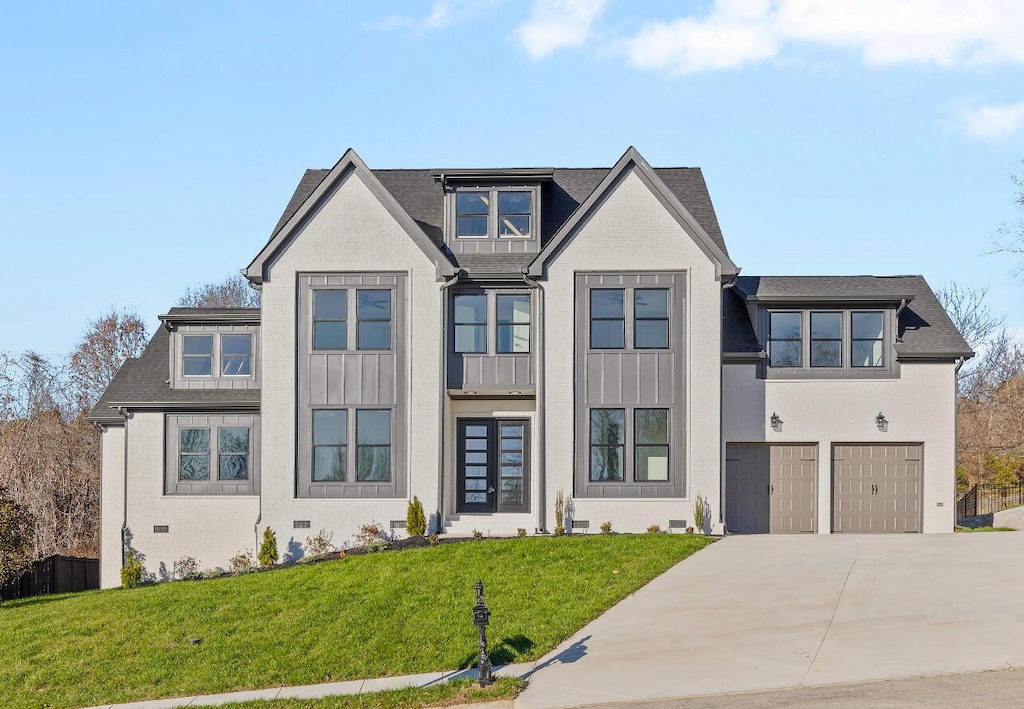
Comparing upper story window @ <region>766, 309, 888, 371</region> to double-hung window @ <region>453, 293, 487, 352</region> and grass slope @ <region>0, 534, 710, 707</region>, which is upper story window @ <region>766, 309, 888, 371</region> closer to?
grass slope @ <region>0, 534, 710, 707</region>

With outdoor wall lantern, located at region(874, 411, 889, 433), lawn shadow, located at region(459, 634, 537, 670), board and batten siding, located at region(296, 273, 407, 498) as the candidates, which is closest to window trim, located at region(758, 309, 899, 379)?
outdoor wall lantern, located at region(874, 411, 889, 433)

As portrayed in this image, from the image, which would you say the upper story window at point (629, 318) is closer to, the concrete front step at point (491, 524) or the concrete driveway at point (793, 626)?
the concrete front step at point (491, 524)

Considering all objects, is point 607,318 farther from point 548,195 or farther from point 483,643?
point 483,643

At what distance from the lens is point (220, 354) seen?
25.2m

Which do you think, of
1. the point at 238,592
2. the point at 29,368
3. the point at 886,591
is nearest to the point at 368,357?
the point at 238,592

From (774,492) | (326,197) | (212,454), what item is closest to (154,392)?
(212,454)

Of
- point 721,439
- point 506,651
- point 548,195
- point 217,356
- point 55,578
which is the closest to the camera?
point 506,651

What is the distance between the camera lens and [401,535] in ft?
73.8

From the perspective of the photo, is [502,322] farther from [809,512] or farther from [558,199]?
[809,512]

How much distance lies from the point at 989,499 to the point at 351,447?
22627mm

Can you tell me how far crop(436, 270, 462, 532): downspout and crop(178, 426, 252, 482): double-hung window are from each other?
505cm

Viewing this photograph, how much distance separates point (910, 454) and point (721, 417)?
196 inches

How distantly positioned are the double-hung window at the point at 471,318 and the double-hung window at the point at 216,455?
591cm

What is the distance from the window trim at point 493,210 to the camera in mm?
23844
